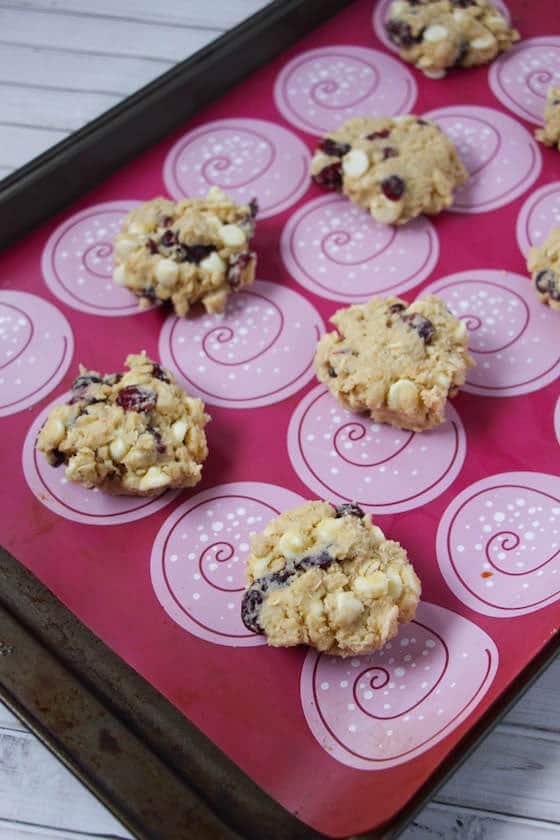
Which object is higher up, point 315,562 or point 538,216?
point 538,216

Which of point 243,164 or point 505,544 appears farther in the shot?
point 243,164

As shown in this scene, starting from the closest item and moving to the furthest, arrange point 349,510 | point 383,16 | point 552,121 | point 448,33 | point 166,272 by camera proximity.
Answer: point 349,510, point 166,272, point 552,121, point 448,33, point 383,16

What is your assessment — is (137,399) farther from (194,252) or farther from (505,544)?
(505,544)

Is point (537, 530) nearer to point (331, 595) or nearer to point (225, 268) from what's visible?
point (331, 595)

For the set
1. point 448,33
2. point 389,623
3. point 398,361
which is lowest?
point 389,623

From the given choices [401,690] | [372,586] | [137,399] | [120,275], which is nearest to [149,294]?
[120,275]

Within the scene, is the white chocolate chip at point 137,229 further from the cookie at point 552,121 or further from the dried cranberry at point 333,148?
the cookie at point 552,121

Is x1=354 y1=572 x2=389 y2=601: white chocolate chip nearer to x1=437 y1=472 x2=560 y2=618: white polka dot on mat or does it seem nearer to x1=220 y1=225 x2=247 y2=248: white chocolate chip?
x1=437 y1=472 x2=560 y2=618: white polka dot on mat
